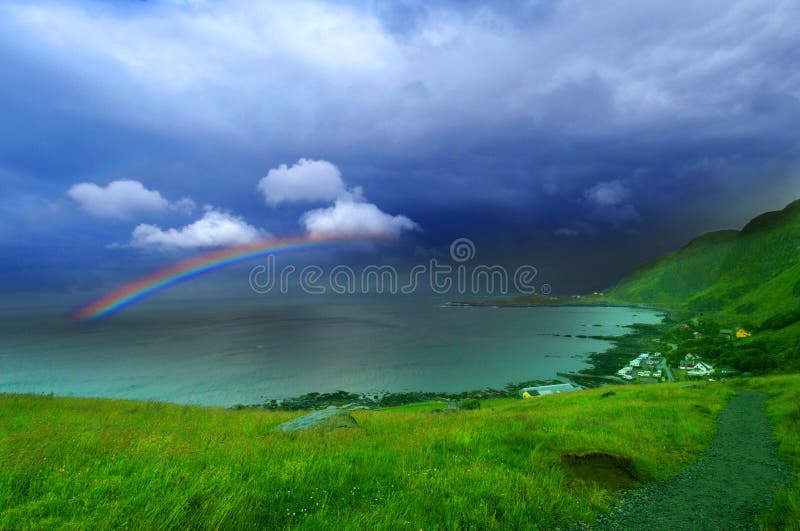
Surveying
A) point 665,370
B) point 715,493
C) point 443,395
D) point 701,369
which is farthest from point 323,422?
point 701,369

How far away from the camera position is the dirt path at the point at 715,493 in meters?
7.29

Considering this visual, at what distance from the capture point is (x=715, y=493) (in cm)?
900

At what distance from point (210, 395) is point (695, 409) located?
231ft

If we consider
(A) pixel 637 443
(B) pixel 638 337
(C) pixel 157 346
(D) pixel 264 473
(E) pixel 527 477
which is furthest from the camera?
(B) pixel 638 337

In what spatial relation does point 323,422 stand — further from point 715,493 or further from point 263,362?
point 263,362

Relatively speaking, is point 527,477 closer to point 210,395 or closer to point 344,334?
point 210,395

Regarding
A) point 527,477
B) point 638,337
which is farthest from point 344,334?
point 527,477

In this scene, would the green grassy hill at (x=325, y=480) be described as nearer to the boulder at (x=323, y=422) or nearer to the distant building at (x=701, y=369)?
the boulder at (x=323, y=422)

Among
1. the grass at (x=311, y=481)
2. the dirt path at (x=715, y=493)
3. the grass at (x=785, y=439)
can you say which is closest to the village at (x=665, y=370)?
the grass at (x=785, y=439)

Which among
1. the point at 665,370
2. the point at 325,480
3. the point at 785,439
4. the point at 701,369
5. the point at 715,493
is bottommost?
the point at 665,370

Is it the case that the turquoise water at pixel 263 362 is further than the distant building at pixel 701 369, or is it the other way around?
the distant building at pixel 701 369

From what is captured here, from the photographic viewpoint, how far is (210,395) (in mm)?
64188

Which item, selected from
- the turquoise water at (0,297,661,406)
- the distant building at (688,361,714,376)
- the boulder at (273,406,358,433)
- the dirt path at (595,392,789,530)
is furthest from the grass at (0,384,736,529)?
the distant building at (688,361,714,376)

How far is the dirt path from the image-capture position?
7289 millimetres
